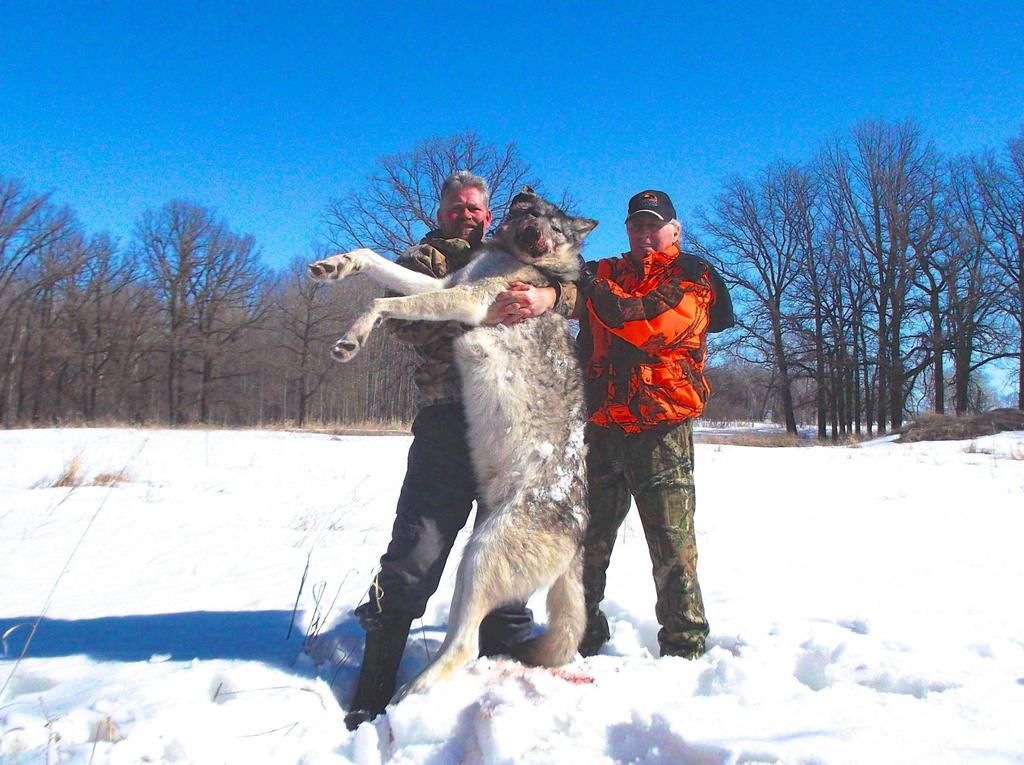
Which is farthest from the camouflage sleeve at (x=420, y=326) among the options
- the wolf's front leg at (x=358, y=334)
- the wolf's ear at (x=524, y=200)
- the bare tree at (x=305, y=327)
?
the bare tree at (x=305, y=327)

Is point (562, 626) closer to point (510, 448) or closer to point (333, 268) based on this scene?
point (510, 448)

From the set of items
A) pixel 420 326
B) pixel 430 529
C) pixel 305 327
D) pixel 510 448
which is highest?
pixel 305 327

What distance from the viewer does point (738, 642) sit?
303 centimetres

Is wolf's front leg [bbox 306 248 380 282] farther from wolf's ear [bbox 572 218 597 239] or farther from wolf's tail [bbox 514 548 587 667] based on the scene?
wolf's tail [bbox 514 548 587 667]

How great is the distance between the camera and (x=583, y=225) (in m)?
3.90

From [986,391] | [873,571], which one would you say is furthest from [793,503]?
[986,391]

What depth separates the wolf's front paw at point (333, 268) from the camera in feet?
9.49

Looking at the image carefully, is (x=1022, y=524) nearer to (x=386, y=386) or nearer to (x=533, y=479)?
(x=533, y=479)

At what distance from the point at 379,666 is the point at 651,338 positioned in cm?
204

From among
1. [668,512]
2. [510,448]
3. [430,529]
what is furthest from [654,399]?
[430,529]

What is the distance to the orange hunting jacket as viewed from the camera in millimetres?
2984

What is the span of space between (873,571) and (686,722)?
10.3 ft

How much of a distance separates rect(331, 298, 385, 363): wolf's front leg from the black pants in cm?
50

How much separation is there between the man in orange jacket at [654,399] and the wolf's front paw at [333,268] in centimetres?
126
